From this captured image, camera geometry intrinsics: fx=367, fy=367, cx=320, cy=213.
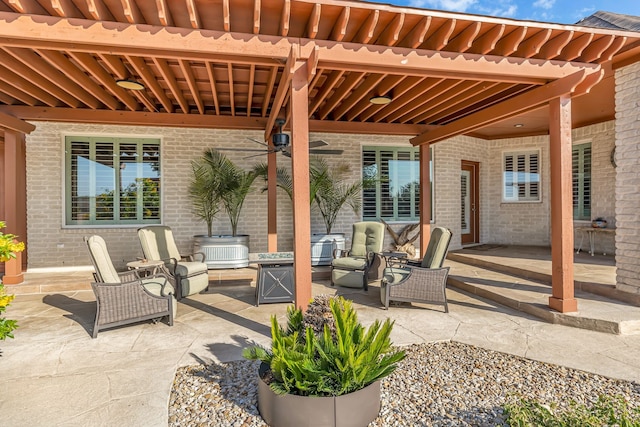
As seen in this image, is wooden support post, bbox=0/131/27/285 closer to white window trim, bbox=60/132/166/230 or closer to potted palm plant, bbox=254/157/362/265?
white window trim, bbox=60/132/166/230

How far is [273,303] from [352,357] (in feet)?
9.67

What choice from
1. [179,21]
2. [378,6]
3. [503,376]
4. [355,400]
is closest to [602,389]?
[503,376]

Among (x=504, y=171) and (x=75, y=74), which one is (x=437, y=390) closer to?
(x=75, y=74)

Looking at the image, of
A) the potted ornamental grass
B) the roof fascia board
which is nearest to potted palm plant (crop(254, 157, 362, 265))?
the roof fascia board

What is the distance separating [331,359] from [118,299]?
274cm

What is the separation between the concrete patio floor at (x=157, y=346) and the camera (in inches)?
95.7

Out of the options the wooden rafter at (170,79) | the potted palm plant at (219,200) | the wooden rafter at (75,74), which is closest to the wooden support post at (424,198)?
the potted palm plant at (219,200)

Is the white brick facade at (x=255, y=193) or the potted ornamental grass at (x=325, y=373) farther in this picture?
the white brick facade at (x=255, y=193)

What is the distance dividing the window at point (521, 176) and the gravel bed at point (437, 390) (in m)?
7.03

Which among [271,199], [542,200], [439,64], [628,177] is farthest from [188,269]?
[542,200]

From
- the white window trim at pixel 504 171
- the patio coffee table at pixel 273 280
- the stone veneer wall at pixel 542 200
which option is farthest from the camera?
the white window trim at pixel 504 171

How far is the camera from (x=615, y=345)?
342 cm

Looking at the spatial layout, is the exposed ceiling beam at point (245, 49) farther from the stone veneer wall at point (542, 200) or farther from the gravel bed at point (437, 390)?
the stone veneer wall at point (542, 200)

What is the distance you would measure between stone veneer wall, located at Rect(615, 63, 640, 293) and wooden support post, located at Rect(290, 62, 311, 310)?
394 centimetres
